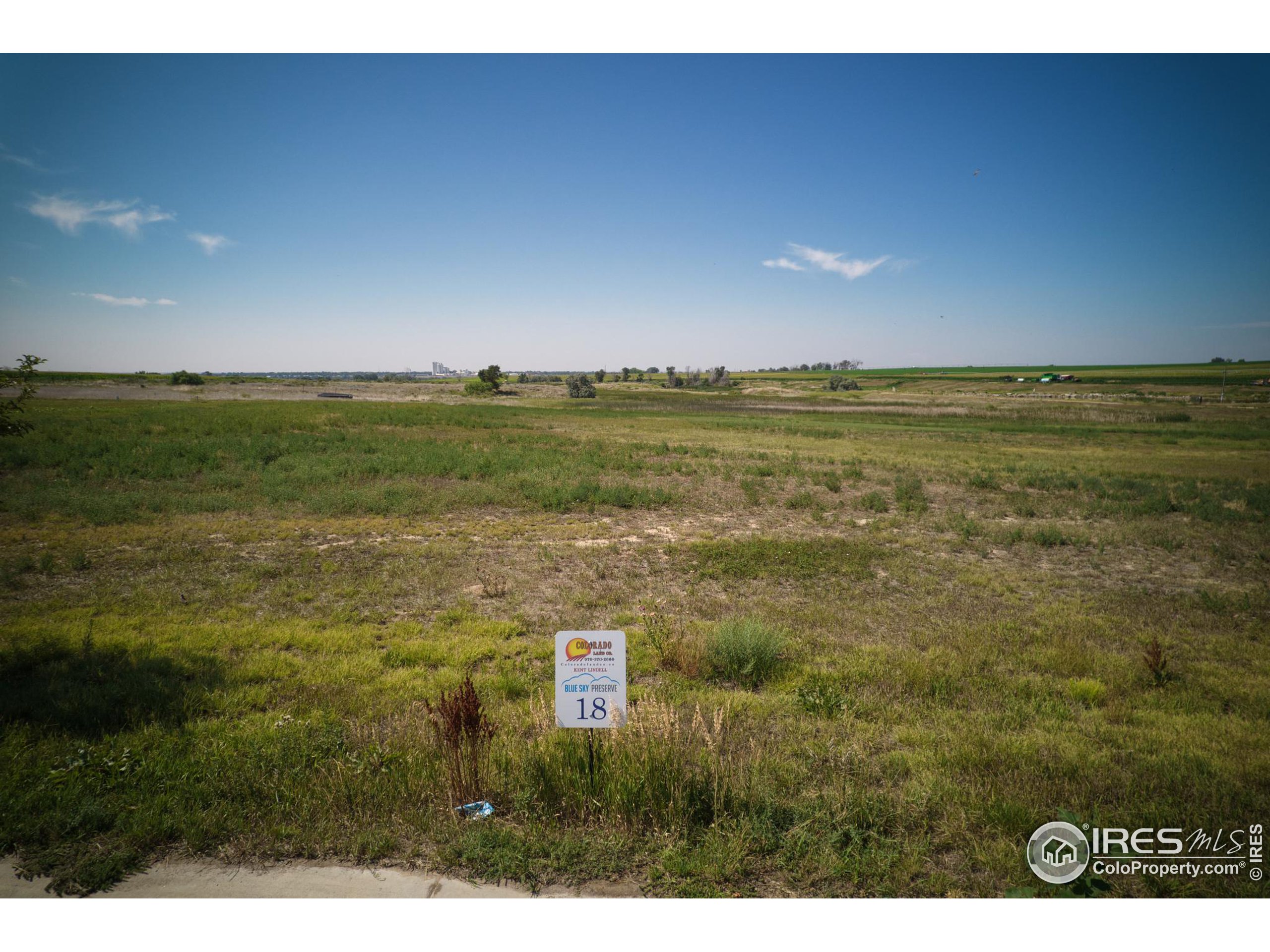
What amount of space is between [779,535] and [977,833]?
1108cm

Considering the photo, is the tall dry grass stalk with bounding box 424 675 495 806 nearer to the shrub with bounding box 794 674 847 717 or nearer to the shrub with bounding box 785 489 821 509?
the shrub with bounding box 794 674 847 717

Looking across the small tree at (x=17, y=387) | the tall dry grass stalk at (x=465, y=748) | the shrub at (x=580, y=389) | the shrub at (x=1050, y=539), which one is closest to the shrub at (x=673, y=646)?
the tall dry grass stalk at (x=465, y=748)

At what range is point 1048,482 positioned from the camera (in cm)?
2108

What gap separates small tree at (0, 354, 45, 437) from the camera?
19.4 feet

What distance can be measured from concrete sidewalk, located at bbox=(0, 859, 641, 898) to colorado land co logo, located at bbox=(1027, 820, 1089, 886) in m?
2.77

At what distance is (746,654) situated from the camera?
7004 millimetres

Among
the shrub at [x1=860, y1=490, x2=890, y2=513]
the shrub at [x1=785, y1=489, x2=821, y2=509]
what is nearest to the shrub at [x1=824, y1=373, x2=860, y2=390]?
the shrub at [x1=860, y1=490, x2=890, y2=513]

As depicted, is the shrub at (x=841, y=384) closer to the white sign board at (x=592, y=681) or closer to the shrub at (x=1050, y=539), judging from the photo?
the shrub at (x=1050, y=539)

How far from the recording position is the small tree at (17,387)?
5906 mm

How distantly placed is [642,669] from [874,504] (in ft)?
45.6

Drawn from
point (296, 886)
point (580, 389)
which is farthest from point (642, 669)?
point (580, 389)

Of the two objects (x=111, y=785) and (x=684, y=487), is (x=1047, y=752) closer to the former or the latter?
(x=111, y=785)

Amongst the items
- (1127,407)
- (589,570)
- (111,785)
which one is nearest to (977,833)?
(111,785)

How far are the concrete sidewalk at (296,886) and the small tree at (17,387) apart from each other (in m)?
5.10
